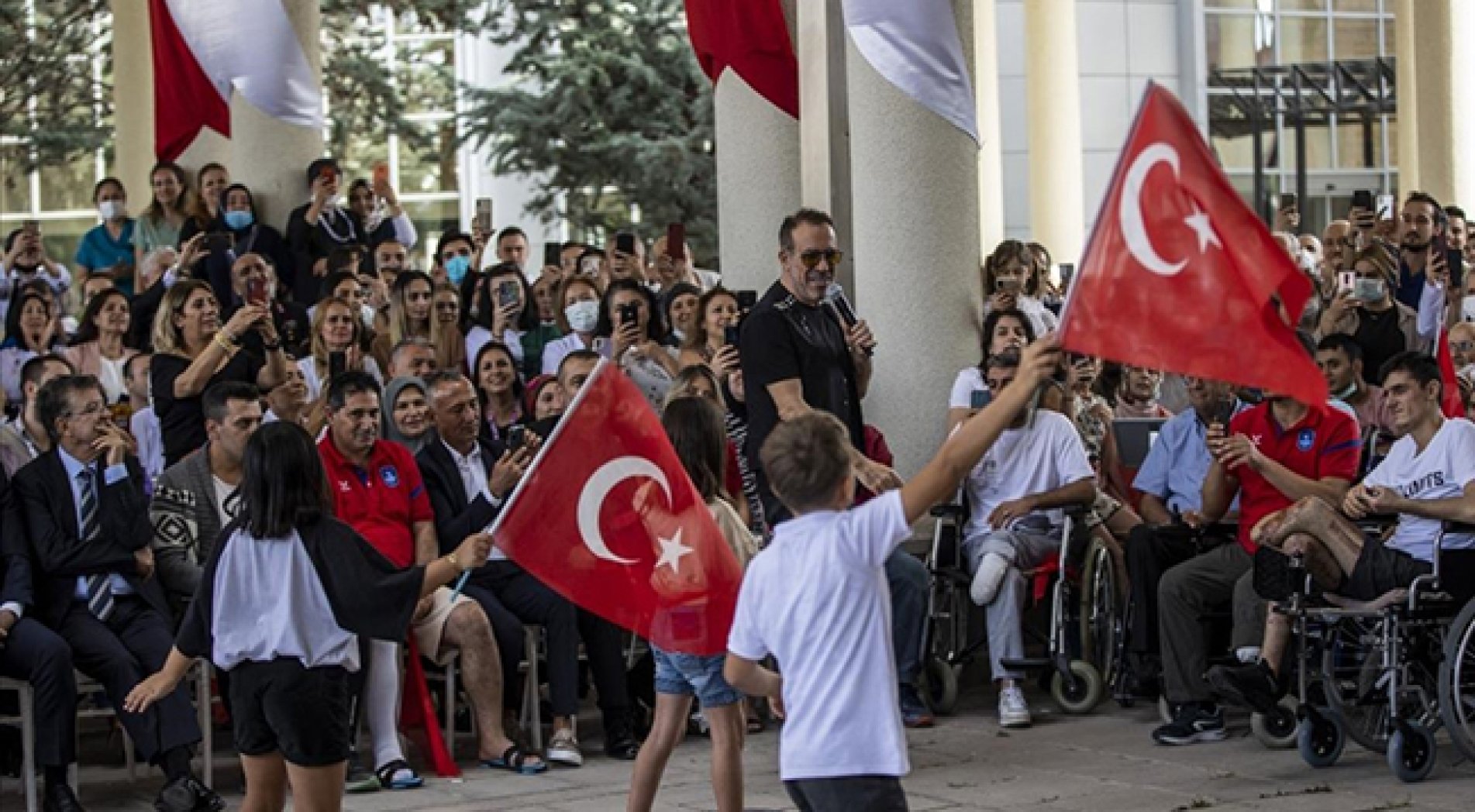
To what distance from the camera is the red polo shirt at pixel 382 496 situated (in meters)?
11.5

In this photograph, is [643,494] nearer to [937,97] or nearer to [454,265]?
[937,97]

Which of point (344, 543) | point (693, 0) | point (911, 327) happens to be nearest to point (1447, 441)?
point (911, 327)

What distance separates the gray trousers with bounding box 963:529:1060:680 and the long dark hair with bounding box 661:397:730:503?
3.31 metres

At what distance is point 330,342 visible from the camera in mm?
13461

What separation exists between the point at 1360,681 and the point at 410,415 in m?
4.33

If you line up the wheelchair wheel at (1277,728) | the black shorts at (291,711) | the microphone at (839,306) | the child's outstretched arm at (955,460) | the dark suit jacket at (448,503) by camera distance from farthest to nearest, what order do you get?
the dark suit jacket at (448,503) < the microphone at (839,306) < the wheelchair wheel at (1277,728) < the black shorts at (291,711) < the child's outstretched arm at (955,460)

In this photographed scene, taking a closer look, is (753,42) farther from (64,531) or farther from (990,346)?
(64,531)

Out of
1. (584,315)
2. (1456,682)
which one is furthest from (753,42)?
(1456,682)

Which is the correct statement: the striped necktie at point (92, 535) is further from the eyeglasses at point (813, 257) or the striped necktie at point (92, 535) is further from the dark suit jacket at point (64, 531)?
the eyeglasses at point (813, 257)

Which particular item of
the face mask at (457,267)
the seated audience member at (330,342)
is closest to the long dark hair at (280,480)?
the seated audience member at (330,342)

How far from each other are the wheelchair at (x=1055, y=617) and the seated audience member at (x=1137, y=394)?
211cm

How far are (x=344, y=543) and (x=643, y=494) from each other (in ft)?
3.25

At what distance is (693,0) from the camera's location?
16125 millimetres

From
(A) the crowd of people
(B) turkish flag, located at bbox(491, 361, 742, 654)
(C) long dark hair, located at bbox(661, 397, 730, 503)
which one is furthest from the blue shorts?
(C) long dark hair, located at bbox(661, 397, 730, 503)
